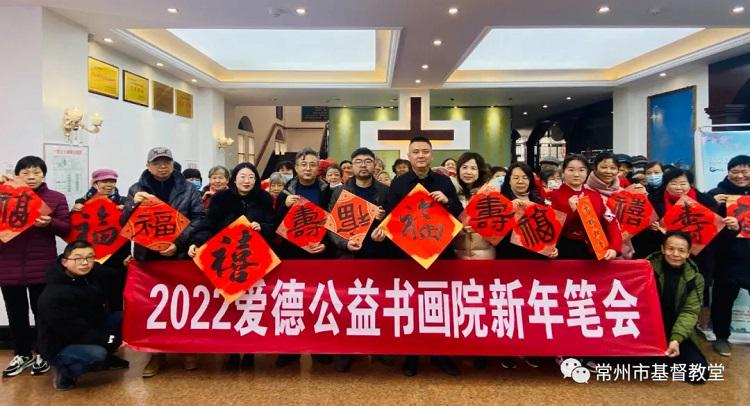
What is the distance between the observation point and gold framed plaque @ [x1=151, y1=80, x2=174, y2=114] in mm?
7023

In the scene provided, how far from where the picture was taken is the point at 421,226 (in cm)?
251

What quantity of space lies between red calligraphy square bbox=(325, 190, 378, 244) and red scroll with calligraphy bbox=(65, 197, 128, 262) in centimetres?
144

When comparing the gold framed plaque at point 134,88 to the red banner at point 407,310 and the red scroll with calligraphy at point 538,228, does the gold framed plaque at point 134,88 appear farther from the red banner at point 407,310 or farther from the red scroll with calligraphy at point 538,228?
the red scroll with calligraphy at point 538,228

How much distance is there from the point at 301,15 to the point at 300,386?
3741 millimetres

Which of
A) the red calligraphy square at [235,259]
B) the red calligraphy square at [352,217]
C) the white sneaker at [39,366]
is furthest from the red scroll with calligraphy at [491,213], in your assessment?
the white sneaker at [39,366]

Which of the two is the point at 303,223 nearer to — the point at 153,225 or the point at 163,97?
the point at 153,225

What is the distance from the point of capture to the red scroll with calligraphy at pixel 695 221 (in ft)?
9.46

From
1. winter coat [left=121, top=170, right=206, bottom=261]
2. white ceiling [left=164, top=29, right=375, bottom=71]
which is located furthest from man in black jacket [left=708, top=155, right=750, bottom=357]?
white ceiling [left=164, top=29, right=375, bottom=71]

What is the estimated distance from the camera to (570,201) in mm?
2598

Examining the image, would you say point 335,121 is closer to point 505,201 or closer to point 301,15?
point 301,15

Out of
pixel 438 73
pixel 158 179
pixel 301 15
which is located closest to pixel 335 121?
pixel 438 73

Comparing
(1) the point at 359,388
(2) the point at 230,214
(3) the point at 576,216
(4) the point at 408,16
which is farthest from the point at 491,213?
(4) the point at 408,16

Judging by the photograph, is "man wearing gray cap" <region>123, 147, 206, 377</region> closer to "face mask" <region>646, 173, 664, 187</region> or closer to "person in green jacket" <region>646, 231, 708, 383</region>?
"person in green jacket" <region>646, 231, 708, 383</region>

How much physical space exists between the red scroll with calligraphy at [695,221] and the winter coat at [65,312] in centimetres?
374
